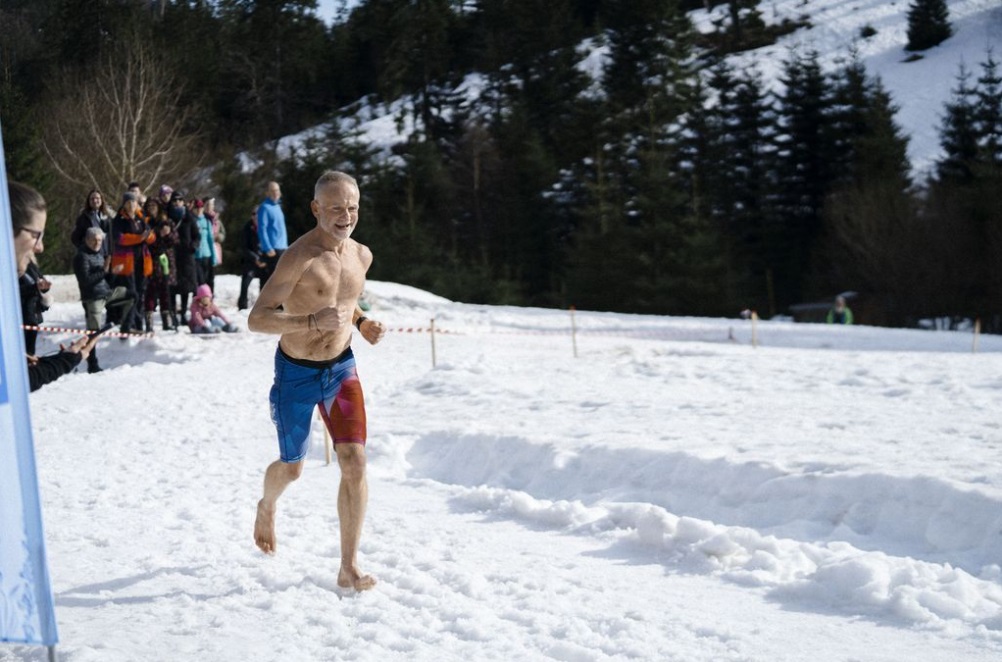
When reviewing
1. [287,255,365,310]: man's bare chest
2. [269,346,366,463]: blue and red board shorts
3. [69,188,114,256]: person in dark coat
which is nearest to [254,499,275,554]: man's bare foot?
[269,346,366,463]: blue and red board shorts

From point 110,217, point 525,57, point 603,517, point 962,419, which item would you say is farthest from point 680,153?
point 603,517

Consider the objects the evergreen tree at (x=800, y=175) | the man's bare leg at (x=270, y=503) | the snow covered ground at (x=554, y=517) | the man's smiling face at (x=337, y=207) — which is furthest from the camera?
the evergreen tree at (x=800, y=175)

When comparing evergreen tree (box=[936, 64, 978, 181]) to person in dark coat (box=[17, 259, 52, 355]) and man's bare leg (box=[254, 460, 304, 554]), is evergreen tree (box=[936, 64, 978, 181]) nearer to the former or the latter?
person in dark coat (box=[17, 259, 52, 355])

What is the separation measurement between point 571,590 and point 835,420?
17.7 ft

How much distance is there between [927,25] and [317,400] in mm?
69626

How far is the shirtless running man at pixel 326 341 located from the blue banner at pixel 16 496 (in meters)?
1.99

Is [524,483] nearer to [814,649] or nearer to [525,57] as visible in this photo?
[814,649]

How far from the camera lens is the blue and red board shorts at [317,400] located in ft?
17.9

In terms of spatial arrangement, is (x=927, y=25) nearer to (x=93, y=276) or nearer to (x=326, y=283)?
(x=93, y=276)

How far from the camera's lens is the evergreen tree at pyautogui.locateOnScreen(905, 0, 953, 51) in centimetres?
6731

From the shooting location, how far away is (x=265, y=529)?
582cm

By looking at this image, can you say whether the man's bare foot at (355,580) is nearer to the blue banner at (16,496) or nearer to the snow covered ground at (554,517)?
the snow covered ground at (554,517)

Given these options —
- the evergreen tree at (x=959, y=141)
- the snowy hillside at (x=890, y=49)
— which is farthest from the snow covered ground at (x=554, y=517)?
the snowy hillside at (x=890, y=49)

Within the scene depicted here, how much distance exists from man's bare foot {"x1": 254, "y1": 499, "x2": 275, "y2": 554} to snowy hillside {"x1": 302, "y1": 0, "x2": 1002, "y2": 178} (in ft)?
167
